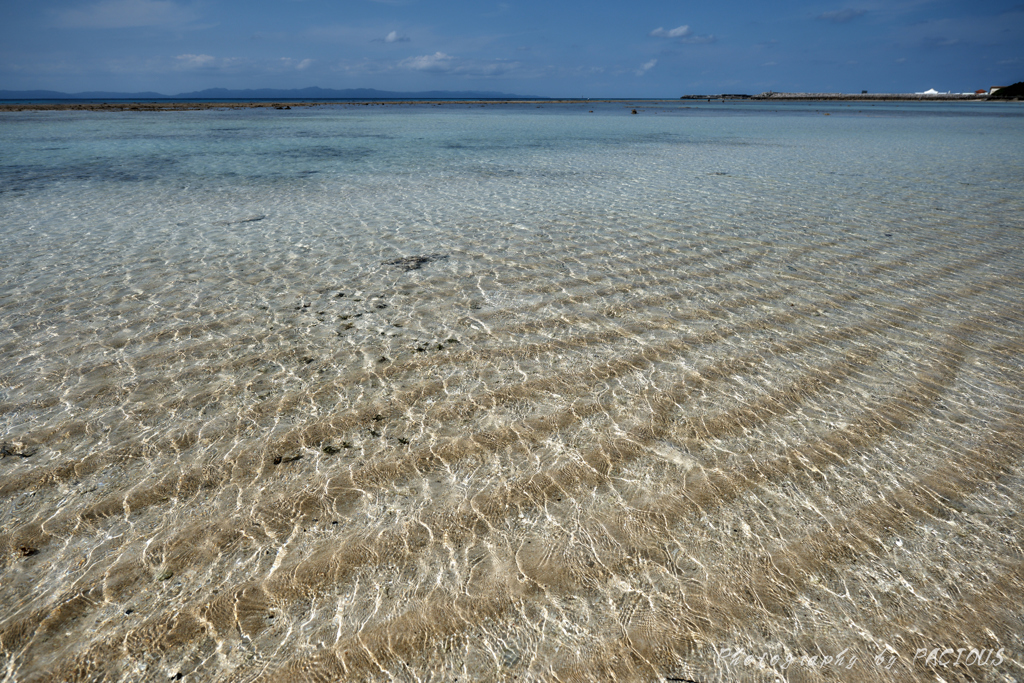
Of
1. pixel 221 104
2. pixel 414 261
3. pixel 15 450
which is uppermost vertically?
pixel 221 104

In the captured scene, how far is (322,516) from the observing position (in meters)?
3.02

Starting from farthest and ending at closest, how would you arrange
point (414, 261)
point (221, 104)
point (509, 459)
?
point (221, 104)
point (414, 261)
point (509, 459)

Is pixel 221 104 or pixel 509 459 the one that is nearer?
pixel 509 459

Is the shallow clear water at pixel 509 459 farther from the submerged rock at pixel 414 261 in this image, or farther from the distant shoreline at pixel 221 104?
the distant shoreline at pixel 221 104

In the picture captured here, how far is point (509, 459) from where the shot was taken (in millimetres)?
3502

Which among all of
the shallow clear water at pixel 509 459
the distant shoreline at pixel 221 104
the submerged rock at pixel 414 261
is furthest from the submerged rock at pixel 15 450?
the distant shoreline at pixel 221 104

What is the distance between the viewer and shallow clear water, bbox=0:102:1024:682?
93.4 inches

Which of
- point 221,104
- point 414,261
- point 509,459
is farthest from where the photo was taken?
point 221,104

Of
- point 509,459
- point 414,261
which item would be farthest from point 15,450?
point 414,261

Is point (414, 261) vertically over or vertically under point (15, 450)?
over

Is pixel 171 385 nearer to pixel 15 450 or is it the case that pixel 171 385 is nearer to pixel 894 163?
pixel 15 450

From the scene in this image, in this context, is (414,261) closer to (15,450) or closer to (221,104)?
(15,450)

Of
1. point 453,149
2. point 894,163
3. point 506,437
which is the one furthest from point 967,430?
point 453,149

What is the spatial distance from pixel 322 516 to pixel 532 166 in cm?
1579
